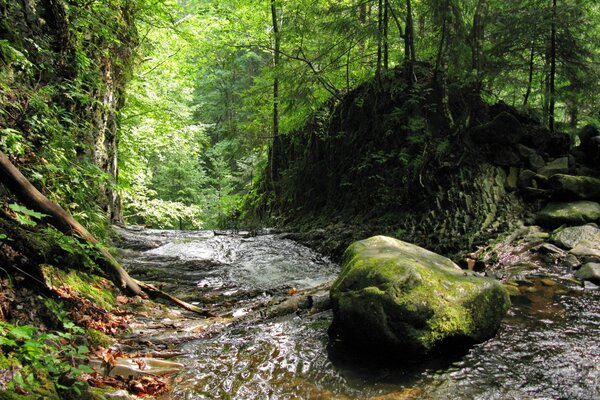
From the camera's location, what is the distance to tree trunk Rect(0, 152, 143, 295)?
3.90 m

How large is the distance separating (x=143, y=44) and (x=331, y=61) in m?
5.82

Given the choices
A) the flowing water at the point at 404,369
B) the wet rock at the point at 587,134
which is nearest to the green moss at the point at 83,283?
the flowing water at the point at 404,369

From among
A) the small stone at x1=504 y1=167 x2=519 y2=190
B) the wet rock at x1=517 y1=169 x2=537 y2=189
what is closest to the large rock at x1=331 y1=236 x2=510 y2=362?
the small stone at x1=504 y1=167 x2=519 y2=190

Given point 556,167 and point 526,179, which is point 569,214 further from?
point 556,167

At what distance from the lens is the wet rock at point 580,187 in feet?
28.8

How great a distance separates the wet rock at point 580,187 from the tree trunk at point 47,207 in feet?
30.7

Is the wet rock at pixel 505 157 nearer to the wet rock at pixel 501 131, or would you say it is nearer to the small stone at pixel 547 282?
the wet rock at pixel 501 131

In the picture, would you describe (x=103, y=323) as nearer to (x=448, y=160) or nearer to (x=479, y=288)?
(x=479, y=288)

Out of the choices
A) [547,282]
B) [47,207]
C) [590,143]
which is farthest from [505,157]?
[47,207]

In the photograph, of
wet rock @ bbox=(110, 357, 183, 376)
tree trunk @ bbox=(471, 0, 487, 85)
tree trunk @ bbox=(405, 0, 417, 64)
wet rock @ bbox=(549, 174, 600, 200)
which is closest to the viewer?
wet rock @ bbox=(110, 357, 183, 376)

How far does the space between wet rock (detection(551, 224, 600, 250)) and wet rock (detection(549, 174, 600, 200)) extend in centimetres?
112

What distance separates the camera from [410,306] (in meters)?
4.13

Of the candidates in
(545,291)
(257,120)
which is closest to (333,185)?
(257,120)

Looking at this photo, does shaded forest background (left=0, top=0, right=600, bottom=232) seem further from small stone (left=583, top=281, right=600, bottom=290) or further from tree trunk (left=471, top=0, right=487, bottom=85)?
small stone (left=583, top=281, right=600, bottom=290)
